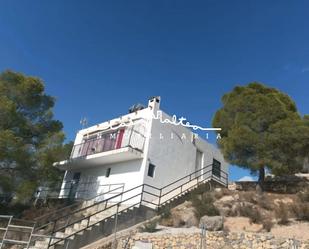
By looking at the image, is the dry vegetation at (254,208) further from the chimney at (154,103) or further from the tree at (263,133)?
the chimney at (154,103)

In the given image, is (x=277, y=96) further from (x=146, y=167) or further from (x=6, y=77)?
(x=6, y=77)

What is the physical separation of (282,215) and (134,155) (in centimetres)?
896

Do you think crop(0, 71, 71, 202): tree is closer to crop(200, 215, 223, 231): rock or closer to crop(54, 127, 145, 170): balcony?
crop(54, 127, 145, 170): balcony

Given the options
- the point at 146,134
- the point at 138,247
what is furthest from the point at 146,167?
the point at 138,247

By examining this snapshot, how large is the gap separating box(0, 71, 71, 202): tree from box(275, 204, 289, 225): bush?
39.9 ft

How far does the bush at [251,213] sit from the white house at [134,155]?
19.6 ft

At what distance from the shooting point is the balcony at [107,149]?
62.7ft

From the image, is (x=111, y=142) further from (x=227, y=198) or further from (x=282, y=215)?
(x=282, y=215)

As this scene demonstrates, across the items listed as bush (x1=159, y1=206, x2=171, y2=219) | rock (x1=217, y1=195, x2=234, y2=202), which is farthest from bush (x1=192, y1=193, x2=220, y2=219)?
bush (x1=159, y1=206, x2=171, y2=219)

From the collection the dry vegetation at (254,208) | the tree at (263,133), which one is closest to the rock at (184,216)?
the dry vegetation at (254,208)

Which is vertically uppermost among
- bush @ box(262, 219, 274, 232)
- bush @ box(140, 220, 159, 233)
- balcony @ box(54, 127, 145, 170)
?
balcony @ box(54, 127, 145, 170)

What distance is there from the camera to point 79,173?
23.6 meters

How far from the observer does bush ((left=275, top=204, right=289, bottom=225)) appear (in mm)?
12703

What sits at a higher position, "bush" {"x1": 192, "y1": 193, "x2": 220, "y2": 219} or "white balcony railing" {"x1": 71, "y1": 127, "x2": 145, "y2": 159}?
"white balcony railing" {"x1": 71, "y1": 127, "x2": 145, "y2": 159}
